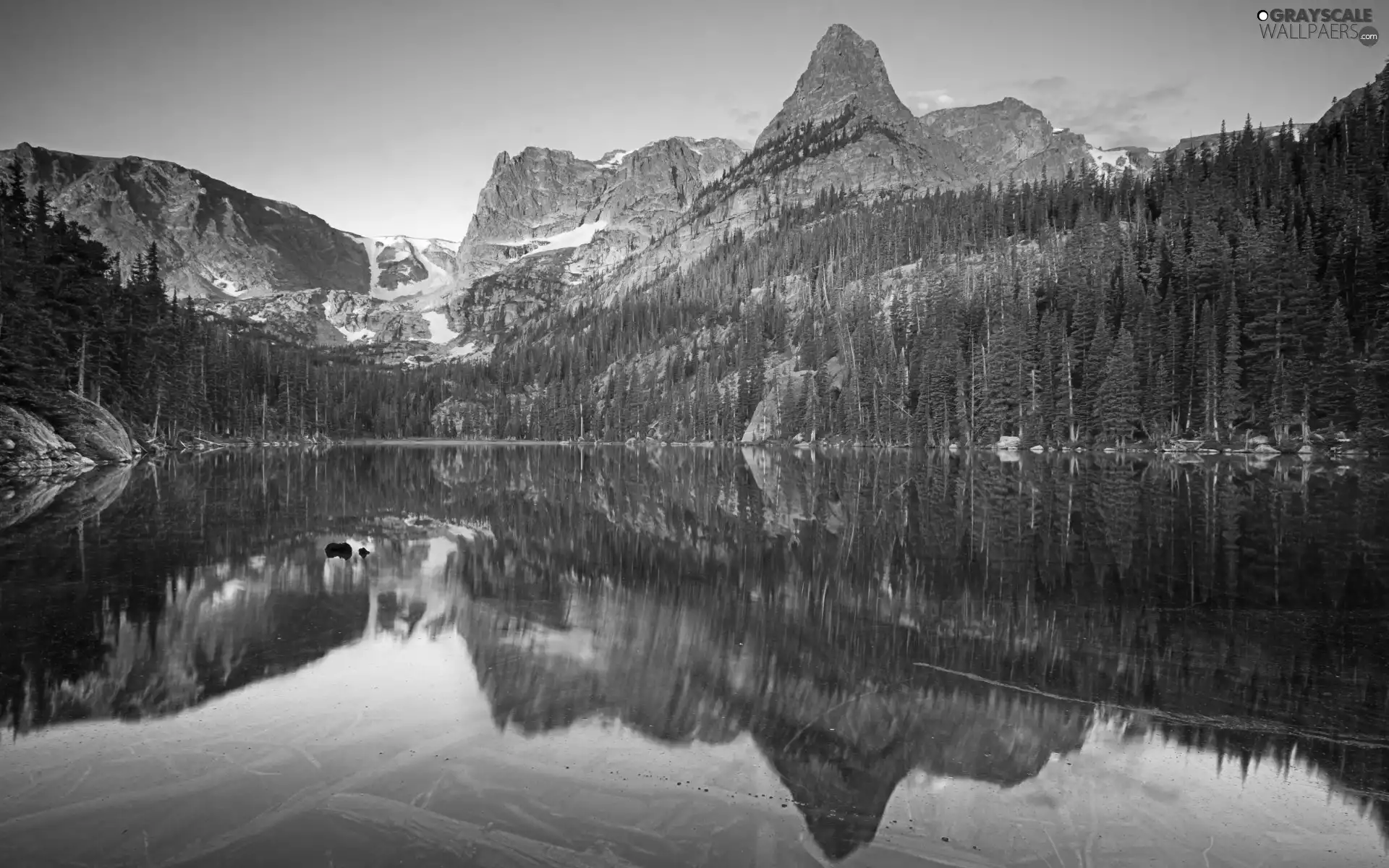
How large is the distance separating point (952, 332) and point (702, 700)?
9125 centimetres

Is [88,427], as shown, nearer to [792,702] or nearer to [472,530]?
[472,530]

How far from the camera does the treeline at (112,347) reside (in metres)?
44.6

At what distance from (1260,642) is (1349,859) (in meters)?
6.42

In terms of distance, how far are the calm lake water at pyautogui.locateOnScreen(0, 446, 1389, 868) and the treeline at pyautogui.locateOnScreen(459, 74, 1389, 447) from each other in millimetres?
53571

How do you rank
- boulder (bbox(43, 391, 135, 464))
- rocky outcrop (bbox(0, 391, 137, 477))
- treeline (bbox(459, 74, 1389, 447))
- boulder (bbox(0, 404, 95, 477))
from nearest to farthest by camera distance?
boulder (bbox(0, 404, 95, 477)) → rocky outcrop (bbox(0, 391, 137, 477)) → boulder (bbox(43, 391, 135, 464)) → treeline (bbox(459, 74, 1389, 447))

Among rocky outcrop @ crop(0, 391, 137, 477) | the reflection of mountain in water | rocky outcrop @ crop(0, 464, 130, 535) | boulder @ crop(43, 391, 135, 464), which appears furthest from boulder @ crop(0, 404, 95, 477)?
the reflection of mountain in water

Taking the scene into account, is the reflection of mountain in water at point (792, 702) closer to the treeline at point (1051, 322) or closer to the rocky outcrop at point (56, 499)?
the rocky outcrop at point (56, 499)

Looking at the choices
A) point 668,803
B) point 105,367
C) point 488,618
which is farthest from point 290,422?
point 668,803

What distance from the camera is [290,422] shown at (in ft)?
417

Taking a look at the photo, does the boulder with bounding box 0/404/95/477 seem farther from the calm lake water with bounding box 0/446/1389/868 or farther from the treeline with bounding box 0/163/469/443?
the calm lake water with bounding box 0/446/1389/868

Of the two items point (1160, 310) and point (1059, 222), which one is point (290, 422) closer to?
point (1160, 310)

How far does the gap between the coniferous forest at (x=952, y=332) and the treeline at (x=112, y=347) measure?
31 cm

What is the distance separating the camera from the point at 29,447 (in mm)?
42688

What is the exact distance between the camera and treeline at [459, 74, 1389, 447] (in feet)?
206
